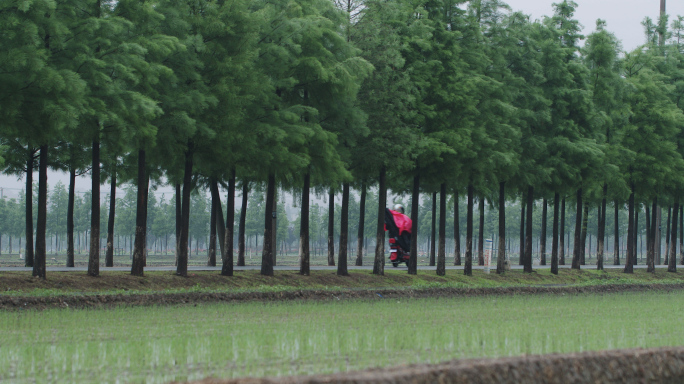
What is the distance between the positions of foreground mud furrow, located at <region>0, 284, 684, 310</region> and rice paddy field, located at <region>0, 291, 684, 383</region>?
1178 millimetres

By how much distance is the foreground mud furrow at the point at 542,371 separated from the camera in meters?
9.19

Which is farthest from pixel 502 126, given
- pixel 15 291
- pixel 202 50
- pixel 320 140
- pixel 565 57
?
pixel 15 291

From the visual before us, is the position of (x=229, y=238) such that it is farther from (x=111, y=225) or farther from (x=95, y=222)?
(x=95, y=222)

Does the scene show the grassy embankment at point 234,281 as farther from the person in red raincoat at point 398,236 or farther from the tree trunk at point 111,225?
the person in red raincoat at point 398,236

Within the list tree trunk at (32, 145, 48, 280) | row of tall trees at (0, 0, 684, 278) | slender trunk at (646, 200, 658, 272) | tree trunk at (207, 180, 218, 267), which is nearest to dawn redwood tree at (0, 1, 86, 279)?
row of tall trees at (0, 0, 684, 278)

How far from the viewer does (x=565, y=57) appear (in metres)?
45.6

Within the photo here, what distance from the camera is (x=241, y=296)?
2522 centimetres

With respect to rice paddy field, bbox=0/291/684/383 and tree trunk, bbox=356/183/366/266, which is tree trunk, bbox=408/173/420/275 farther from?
rice paddy field, bbox=0/291/684/383

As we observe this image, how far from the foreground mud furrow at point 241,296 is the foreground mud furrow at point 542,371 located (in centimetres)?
1349

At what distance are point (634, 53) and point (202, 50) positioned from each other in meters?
35.0

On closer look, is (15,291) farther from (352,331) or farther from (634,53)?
(634,53)

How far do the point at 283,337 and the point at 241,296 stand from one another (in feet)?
35.7

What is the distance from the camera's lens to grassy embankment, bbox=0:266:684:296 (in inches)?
976

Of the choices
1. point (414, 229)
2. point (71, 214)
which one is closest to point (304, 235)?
point (414, 229)
